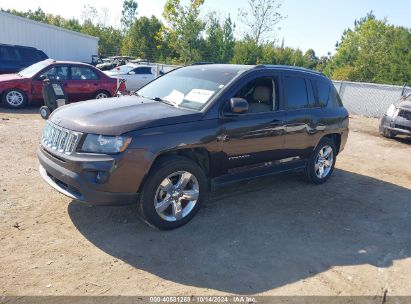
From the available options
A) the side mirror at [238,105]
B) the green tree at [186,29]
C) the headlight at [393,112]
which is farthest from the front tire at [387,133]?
the green tree at [186,29]

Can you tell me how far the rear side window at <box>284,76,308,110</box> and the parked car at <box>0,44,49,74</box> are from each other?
35.9 ft

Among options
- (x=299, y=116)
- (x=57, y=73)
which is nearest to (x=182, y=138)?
(x=299, y=116)

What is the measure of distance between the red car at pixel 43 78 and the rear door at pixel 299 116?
771 cm

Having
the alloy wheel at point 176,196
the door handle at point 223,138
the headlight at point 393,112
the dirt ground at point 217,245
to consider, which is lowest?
the dirt ground at point 217,245

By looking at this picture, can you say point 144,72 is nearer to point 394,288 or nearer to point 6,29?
point 6,29

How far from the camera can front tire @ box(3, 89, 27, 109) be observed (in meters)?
10.8

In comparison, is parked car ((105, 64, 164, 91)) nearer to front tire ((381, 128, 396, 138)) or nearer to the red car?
the red car

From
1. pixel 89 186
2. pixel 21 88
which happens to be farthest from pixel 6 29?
pixel 89 186

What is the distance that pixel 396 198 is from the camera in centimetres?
615

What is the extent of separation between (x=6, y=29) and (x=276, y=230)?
20041 mm

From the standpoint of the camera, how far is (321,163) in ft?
21.0

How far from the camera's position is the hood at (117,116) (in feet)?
12.4

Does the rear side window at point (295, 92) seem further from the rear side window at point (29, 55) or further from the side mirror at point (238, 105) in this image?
the rear side window at point (29, 55)

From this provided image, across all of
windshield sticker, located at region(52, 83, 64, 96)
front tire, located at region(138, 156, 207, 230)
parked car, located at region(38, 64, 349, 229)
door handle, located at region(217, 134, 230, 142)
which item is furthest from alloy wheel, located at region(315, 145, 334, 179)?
windshield sticker, located at region(52, 83, 64, 96)
